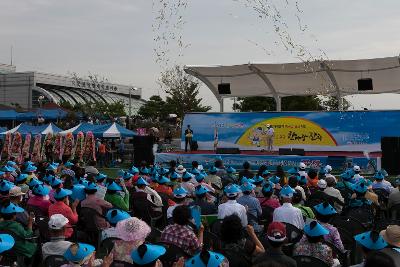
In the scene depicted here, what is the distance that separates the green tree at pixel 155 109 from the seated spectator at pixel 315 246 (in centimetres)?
6199

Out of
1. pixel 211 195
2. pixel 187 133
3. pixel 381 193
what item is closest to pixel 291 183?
pixel 211 195

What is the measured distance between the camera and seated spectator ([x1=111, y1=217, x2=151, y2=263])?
16.6 feet

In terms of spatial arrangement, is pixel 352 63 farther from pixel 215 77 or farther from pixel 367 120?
pixel 215 77

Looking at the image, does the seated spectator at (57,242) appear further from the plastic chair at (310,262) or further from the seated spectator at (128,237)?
the plastic chair at (310,262)

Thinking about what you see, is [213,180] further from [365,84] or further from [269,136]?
[365,84]

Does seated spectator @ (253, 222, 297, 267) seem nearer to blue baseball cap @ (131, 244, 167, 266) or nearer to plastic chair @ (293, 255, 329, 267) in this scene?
plastic chair @ (293, 255, 329, 267)

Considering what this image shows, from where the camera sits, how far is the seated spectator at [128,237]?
199 inches

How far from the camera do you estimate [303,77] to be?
1277 inches

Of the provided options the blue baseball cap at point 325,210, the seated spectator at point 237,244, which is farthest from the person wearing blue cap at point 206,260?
the blue baseball cap at point 325,210

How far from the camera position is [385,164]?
20562 millimetres

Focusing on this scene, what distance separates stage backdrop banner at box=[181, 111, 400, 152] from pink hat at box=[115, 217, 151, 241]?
22438mm

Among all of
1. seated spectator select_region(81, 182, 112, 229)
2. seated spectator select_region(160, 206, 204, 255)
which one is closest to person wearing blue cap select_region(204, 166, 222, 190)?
seated spectator select_region(81, 182, 112, 229)

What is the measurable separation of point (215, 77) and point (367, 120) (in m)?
11.1

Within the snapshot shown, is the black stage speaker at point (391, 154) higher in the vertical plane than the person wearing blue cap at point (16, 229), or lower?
higher
